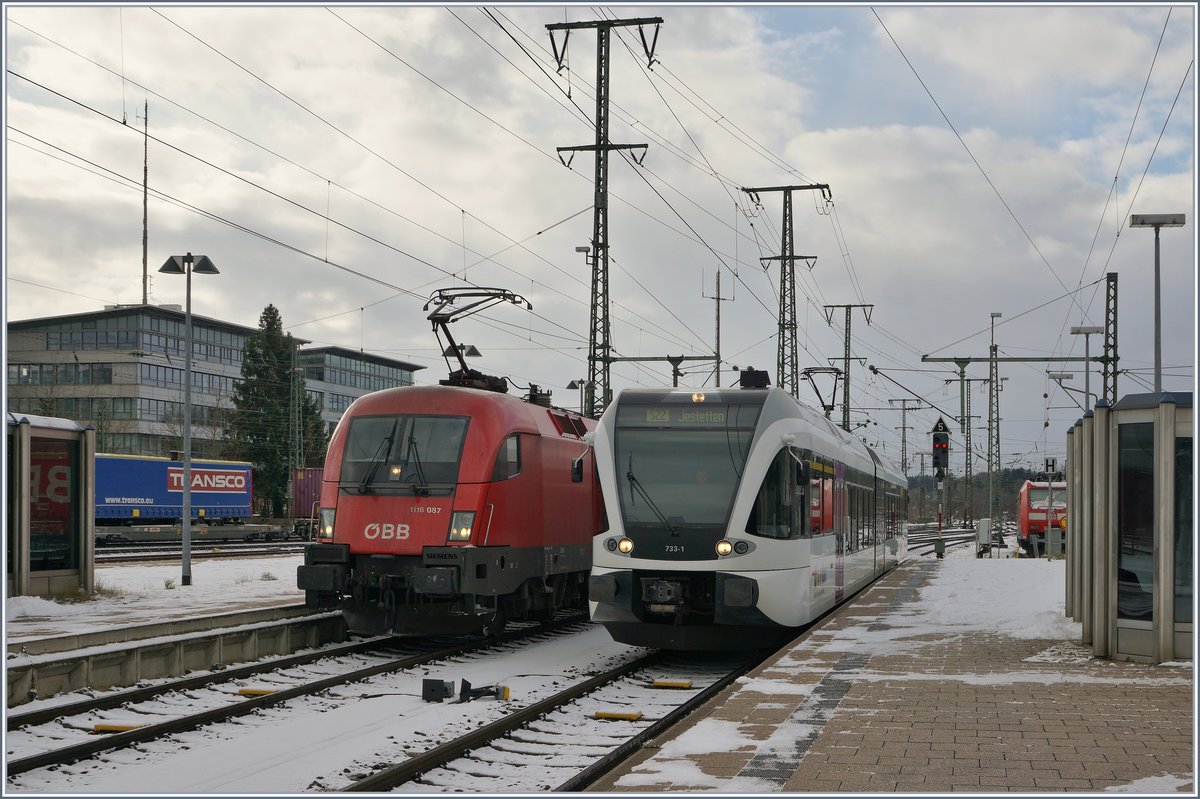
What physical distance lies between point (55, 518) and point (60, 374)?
70.7 metres

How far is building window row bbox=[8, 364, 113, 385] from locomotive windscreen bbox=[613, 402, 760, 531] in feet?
250

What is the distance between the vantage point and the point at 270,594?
70.0 ft

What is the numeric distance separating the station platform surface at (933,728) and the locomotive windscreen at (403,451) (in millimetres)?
4948

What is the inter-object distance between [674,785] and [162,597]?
51.1ft

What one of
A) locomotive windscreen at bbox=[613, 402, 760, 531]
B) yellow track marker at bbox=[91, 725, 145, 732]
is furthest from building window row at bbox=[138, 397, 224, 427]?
yellow track marker at bbox=[91, 725, 145, 732]

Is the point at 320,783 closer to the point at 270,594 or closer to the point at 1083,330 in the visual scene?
the point at 270,594

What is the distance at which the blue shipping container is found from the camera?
44.3 meters

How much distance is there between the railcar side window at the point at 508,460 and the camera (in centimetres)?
1538

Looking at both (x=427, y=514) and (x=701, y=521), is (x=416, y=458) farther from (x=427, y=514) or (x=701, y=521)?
(x=701, y=521)

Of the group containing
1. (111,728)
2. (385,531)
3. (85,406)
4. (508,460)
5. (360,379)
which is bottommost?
(111,728)

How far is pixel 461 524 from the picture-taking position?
586 inches

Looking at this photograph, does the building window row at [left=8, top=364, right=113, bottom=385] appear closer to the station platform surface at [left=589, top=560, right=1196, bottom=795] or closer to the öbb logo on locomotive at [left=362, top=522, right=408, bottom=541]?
the öbb logo on locomotive at [left=362, top=522, right=408, bottom=541]

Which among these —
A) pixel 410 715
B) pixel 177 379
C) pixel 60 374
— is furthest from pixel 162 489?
pixel 177 379

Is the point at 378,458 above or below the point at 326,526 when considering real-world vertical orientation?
above
